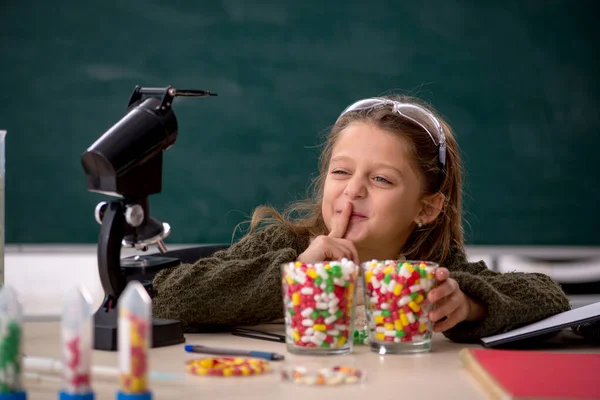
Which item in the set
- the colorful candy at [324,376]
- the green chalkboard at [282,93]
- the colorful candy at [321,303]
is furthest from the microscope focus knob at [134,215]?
the green chalkboard at [282,93]

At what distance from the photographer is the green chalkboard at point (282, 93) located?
3.21 meters

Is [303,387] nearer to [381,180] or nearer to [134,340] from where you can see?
[134,340]

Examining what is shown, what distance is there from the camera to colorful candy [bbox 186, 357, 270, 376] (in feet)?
2.99

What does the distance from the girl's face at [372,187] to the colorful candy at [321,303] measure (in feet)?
1.84

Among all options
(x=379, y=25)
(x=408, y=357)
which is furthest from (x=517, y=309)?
(x=379, y=25)

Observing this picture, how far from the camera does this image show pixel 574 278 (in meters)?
3.19

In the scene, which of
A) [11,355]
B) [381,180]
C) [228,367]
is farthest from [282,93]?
[11,355]

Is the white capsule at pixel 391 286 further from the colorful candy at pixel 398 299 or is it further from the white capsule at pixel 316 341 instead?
the white capsule at pixel 316 341

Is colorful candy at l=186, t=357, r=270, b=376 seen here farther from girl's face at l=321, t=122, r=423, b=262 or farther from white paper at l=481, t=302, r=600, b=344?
girl's face at l=321, t=122, r=423, b=262

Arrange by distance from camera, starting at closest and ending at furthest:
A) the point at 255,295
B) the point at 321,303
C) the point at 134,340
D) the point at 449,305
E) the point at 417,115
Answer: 1. the point at 134,340
2. the point at 321,303
3. the point at 449,305
4. the point at 255,295
5. the point at 417,115

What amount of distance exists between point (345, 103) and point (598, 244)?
129cm

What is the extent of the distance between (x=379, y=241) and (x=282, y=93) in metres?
1.74

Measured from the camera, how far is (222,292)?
1.33 metres

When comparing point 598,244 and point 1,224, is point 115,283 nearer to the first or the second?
point 1,224
